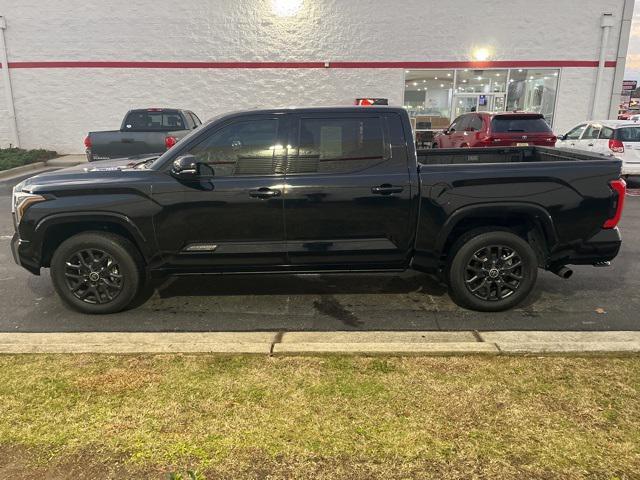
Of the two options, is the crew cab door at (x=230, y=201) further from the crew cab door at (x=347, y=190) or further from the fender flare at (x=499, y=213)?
the fender flare at (x=499, y=213)

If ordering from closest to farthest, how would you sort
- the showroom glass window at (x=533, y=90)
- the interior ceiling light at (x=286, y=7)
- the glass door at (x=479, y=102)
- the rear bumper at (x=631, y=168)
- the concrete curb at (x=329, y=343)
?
the concrete curb at (x=329, y=343) → the rear bumper at (x=631, y=168) → the interior ceiling light at (x=286, y=7) → the showroom glass window at (x=533, y=90) → the glass door at (x=479, y=102)

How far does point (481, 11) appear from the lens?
60.6 feet

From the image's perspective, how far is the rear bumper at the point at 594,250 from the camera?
14.8ft

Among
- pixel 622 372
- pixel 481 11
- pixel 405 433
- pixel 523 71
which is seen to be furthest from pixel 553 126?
pixel 405 433

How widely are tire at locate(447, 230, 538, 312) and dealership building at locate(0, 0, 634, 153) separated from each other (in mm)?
15748

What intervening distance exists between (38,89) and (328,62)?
36.3 feet

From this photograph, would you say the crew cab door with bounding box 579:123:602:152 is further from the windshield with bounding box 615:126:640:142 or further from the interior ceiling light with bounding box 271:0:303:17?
the interior ceiling light with bounding box 271:0:303:17

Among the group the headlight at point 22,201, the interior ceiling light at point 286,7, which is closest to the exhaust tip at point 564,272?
the headlight at point 22,201

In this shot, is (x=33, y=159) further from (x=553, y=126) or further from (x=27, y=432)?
(x=553, y=126)

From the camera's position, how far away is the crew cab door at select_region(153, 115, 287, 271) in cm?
444

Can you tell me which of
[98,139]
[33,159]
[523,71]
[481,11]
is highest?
[481,11]

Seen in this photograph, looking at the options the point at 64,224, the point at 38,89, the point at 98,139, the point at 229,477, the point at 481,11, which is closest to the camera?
the point at 229,477

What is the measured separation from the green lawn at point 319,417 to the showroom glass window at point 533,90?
701 inches

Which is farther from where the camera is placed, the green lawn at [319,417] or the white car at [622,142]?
the white car at [622,142]
